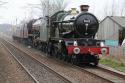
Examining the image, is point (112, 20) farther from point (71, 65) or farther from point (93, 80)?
point (93, 80)

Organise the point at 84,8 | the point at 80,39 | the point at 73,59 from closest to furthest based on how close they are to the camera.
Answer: the point at 80,39
the point at 73,59
the point at 84,8

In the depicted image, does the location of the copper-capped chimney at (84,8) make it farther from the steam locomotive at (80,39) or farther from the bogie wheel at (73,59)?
the bogie wheel at (73,59)

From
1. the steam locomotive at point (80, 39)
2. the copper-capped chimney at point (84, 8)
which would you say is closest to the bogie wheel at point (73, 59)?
the steam locomotive at point (80, 39)

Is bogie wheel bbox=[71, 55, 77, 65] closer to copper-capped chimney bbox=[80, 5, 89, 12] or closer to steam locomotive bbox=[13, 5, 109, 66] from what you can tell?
steam locomotive bbox=[13, 5, 109, 66]

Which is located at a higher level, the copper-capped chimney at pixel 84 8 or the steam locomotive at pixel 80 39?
the copper-capped chimney at pixel 84 8

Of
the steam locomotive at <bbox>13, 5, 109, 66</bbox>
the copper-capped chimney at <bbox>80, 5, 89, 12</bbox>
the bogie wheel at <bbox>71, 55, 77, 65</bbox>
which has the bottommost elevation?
the bogie wheel at <bbox>71, 55, 77, 65</bbox>

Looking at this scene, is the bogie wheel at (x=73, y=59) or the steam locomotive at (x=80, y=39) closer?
the steam locomotive at (x=80, y=39)

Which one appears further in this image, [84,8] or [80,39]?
[84,8]

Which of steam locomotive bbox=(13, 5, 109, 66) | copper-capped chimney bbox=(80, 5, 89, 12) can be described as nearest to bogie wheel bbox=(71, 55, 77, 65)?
steam locomotive bbox=(13, 5, 109, 66)

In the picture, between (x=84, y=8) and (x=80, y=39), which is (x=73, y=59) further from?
(x=84, y=8)

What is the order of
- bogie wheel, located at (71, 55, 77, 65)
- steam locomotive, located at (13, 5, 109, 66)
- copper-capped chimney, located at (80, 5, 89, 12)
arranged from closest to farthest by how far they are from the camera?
steam locomotive, located at (13, 5, 109, 66) → bogie wheel, located at (71, 55, 77, 65) → copper-capped chimney, located at (80, 5, 89, 12)

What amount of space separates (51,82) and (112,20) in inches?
1361

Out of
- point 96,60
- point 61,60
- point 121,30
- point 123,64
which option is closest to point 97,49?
point 96,60

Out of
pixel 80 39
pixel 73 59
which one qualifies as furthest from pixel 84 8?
pixel 73 59
